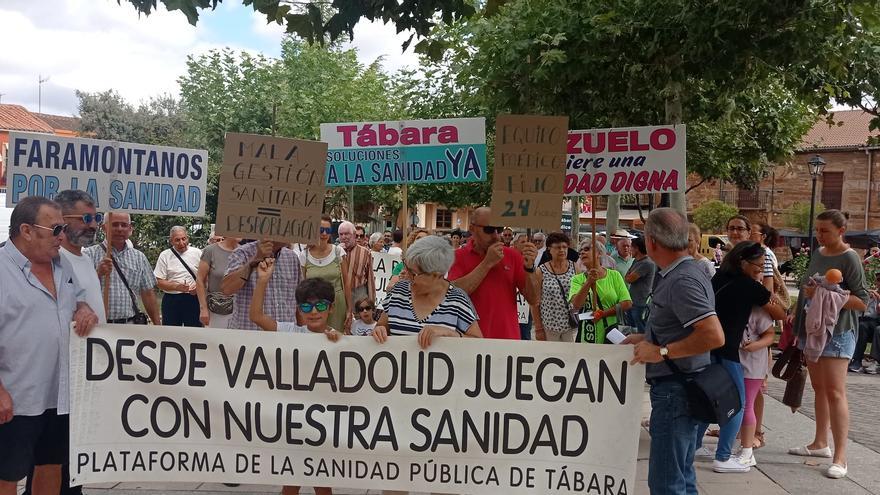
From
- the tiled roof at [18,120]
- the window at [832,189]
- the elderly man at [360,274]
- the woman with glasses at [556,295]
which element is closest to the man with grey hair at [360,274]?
the elderly man at [360,274]

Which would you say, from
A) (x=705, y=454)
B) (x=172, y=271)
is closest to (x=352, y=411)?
(x=705, y=454)

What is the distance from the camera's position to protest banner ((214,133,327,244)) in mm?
5105

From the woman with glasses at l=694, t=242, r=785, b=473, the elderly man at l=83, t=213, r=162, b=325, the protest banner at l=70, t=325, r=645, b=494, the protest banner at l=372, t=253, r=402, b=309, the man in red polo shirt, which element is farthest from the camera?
the protest banner at l=372, t=253, r=402, b=309

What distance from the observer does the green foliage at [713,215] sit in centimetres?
5106

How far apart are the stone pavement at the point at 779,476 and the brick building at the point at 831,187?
150 ft

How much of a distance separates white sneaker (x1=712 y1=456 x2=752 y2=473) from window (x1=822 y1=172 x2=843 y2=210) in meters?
52.9

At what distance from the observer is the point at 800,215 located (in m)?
49.8

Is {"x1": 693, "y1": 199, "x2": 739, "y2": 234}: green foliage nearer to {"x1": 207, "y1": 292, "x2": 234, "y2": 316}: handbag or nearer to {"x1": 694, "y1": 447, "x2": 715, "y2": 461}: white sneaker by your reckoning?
{"x1": 694, "y1": 447, "x2": 715, "y2": 461}: white sneaker

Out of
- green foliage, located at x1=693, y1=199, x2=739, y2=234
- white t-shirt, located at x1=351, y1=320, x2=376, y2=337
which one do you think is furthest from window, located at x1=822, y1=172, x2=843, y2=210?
white t-shirt, located at x1=351, y1=320, x2=376, y2=337

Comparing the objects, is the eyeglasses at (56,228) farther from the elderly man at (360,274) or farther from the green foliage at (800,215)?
the green foliage at (800,215)

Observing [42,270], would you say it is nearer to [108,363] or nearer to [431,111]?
[108,363]

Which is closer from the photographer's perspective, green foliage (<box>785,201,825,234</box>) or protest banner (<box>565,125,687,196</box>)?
protest banner (<box>565,125,687,196</box>)

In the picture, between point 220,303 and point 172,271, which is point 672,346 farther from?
point 172,271

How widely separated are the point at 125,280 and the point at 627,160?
12.9ft
